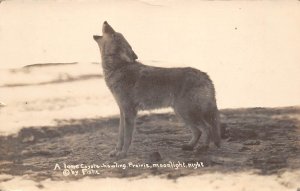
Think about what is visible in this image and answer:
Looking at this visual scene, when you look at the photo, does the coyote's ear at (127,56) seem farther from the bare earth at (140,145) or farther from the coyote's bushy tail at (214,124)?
the coyote's bushy tail at (214,124)

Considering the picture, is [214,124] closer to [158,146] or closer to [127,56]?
[158,146]

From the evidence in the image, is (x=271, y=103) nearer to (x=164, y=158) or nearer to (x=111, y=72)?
(x=164, y=158)

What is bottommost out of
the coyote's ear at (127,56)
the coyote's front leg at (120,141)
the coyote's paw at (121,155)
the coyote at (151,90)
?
the coyote's paw at (121,155)

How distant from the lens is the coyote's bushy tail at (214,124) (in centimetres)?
208

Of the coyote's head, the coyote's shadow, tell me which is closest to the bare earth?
the coyote's shadow

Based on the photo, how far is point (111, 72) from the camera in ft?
6.98

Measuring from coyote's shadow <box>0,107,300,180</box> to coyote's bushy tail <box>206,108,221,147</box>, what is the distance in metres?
0.04

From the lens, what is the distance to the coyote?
2.06 metres

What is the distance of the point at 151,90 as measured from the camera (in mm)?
2098

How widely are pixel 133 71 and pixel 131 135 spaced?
0.29m

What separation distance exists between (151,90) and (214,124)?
0.32m

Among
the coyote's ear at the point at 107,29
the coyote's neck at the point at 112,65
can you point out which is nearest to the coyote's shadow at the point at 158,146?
the coyote's neck at the point at 112,65

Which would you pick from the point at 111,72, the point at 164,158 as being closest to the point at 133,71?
the point at 111,72

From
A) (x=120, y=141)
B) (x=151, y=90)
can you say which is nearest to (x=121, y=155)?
(x=120, y=141)
